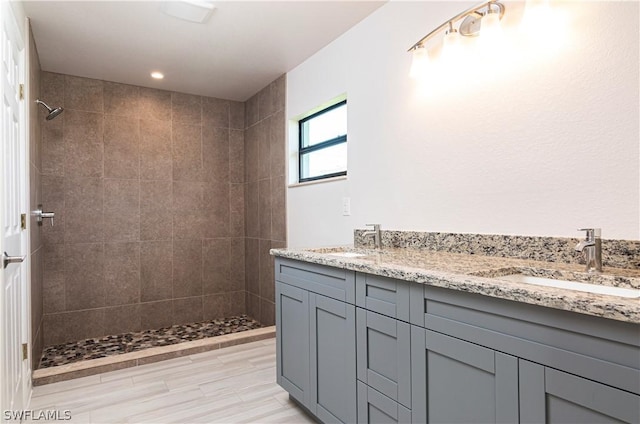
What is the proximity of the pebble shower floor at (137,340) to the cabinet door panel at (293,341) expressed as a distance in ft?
5.37

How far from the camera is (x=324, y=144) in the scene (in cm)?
317

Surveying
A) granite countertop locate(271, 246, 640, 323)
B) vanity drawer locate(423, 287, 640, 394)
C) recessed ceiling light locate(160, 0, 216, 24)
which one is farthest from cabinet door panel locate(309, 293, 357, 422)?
recessed ceiling light locate(160, 0, 216, 24)

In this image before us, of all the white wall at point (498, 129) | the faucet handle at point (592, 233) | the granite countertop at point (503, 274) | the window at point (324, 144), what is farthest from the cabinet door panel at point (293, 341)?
the faucet handle at point (592, 233)

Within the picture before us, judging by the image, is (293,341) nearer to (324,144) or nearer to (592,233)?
(592,233)

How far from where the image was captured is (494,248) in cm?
175

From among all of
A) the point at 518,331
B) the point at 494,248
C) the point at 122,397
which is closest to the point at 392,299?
the point at 518,331

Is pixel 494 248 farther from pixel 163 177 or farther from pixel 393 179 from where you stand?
pixel 163 177

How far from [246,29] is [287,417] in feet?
8.01

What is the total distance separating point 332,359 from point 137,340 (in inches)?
97.5

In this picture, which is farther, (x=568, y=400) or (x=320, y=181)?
(x=320, y=181)

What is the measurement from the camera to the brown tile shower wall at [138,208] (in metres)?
3.45

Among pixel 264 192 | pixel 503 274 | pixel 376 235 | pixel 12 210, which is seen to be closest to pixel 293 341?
pixel 376 235

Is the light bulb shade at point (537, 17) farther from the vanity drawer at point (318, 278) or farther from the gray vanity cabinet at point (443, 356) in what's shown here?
the vanity drawer at point (318, 278)

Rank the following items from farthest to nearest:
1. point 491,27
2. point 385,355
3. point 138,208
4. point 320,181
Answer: point 138,208 → point 320,181 → point 491,27 → point 385,355
